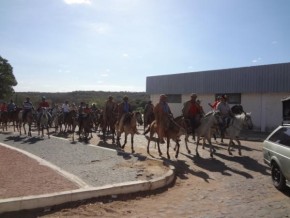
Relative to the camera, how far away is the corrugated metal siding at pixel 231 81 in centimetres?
3002

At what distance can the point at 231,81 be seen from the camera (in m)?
33.9

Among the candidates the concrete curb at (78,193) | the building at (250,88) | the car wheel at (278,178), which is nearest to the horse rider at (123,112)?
the concrete curb at (78,193)

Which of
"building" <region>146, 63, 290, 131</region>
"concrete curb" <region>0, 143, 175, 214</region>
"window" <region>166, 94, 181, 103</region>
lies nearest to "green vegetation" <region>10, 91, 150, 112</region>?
"window" <region>166, 94, 181, 103</region>

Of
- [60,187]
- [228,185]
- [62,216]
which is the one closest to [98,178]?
[60,187]

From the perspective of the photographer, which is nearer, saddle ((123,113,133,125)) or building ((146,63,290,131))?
saddle ((123,113,133,125))

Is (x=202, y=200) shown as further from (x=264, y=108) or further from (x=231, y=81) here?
(x=231, y=81)

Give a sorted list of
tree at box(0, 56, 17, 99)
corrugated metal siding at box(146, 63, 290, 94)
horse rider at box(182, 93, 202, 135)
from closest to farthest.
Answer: horse rider at box(182, 93, 202, 135) → corrugated metal siding at box(146, 63, 290, 94) → tree at box(0, 56, 17, 99)

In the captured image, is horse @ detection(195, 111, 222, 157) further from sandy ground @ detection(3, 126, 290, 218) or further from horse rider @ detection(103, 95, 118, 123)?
horse rider @ detection(103, 95, 118, 123)

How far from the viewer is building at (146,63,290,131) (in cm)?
3012

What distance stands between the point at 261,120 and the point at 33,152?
21184 mm

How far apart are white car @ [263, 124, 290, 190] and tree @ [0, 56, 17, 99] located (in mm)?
55562

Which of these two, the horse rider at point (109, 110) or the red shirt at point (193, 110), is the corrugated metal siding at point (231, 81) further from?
the red shirt at point (193, 110)

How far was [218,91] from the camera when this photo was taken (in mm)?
Answer: 34969

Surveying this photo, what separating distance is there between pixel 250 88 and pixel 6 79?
42498mm
